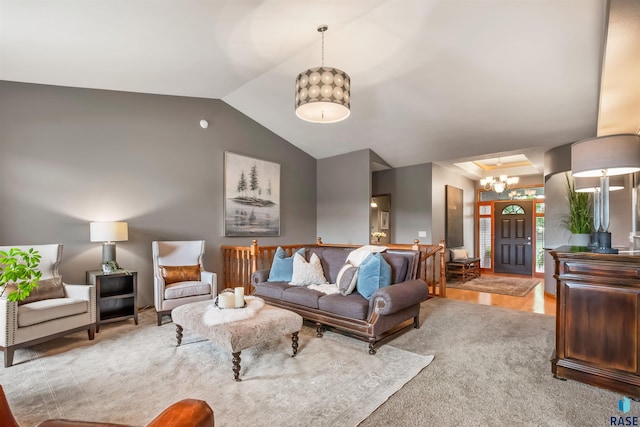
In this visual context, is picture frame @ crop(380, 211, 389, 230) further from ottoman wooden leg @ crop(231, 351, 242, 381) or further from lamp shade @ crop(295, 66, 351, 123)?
ottoman wooden leg @ crop(231, 351, 242, 381)

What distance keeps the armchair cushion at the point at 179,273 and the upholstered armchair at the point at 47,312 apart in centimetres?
81

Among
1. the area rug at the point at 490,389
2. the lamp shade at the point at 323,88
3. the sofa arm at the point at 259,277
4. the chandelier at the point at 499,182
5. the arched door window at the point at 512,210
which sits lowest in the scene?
the area rug at the point at 490,389

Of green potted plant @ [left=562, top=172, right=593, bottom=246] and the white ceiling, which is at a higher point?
the white ceiling

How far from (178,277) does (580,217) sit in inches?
241

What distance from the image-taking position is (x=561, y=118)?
4.27m

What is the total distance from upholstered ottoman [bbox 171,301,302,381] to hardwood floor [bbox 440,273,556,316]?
3.66 metres

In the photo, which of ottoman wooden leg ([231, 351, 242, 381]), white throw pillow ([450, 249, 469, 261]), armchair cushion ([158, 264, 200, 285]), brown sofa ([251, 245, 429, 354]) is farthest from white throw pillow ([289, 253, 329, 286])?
white throw pillow ([450, 249, 469, 261])

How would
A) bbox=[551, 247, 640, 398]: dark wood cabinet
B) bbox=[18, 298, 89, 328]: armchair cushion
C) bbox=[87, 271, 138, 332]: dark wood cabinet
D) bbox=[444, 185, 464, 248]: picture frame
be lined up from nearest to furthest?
bbox=[551, 247, 640, 398]: dark wood cabinet < bbox=[18, 298, 89, 328]: armchair cushion < bbox=[87, 271, 138, 332]: dark wood cabinet < bbox=[444, 185, 464, 248]: picture frame

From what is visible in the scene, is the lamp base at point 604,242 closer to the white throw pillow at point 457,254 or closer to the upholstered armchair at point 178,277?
the upholstered armchair at point 178,277

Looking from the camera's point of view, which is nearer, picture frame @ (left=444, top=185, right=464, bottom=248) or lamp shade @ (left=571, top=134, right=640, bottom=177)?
lamp shade @ (left=571, top=134, right=640, bottom=177)

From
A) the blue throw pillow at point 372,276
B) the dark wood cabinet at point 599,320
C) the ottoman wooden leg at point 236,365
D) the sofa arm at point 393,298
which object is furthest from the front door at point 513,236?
the ottoman wooden leg at point 236,365

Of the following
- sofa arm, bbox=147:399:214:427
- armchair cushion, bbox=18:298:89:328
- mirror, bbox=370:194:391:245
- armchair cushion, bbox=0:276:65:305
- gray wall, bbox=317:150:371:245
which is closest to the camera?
sofa arm, bbox=147:399:214:427

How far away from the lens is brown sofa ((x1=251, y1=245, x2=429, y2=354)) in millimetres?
3041

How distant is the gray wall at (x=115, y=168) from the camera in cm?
376
